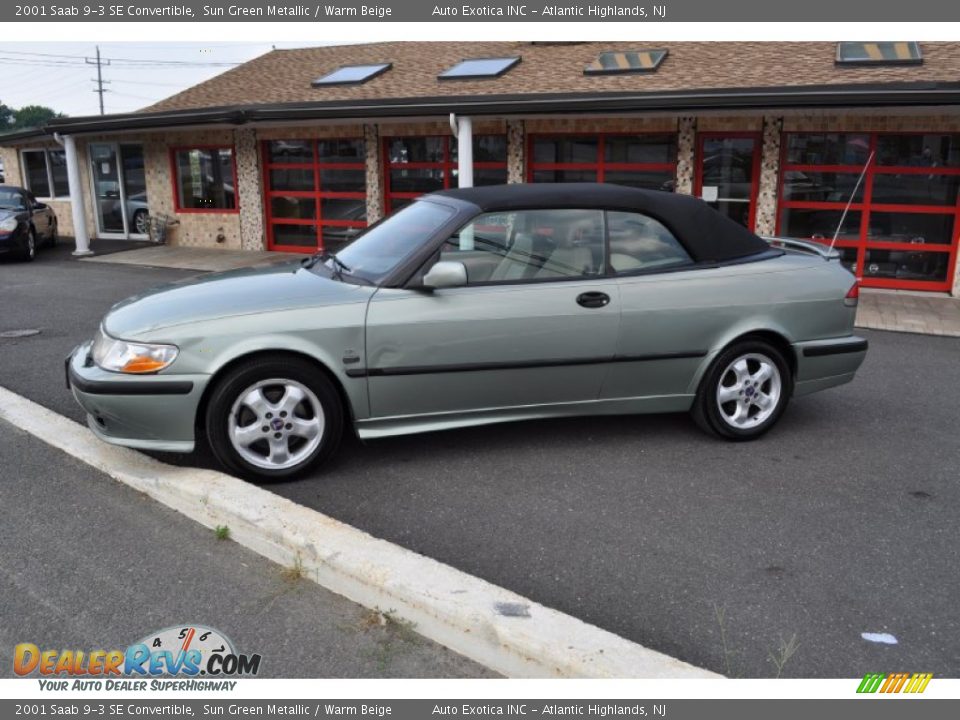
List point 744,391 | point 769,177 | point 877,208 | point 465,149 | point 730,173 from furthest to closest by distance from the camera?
point 730,173 < point 465,149 < point 769,177 < point 877,208 < point 744,391

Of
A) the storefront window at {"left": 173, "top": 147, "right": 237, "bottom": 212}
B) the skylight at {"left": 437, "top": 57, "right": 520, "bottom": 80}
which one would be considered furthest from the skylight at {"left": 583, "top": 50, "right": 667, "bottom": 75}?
the storefront window at {"left": 173, "top": 147, "right": 237, "bottom": 212}

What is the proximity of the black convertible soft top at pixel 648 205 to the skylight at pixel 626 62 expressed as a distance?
10.1 m

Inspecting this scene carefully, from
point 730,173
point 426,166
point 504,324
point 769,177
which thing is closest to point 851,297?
point 504,324

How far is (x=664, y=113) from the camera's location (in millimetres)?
11953

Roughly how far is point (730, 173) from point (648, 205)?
9.16 meters

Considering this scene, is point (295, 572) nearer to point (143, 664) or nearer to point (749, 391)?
point (143, 664)

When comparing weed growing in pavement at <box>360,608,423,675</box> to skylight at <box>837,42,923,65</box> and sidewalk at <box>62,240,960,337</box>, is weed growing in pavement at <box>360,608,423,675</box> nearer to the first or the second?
sidewalk at <box>62,240,960,337</box>

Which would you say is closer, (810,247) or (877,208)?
(810,247)

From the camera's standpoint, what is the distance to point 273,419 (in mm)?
4203

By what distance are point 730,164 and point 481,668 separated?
1196cm

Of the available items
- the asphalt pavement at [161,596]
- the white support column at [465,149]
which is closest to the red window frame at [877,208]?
the white support column at [465,149]

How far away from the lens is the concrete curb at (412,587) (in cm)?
273

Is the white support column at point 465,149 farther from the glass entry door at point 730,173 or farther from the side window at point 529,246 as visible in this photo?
the side window at point 529,246

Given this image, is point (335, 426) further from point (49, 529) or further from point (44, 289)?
point (44, 289)
